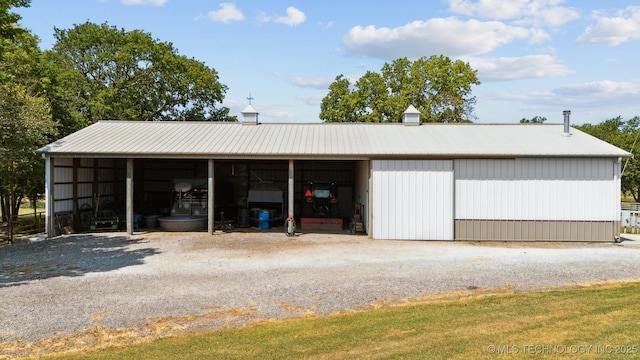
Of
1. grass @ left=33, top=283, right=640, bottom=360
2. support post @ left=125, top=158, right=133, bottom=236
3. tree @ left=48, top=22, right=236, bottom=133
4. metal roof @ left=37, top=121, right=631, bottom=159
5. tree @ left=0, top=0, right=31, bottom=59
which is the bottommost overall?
grass @ left=33, top=283, right=640, bottom=360

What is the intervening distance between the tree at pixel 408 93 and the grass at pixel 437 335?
2950cm

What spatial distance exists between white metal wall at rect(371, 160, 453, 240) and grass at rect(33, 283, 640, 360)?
8076 millimetres

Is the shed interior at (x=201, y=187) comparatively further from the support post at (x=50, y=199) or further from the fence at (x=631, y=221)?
the fence at (x=631, y=221)

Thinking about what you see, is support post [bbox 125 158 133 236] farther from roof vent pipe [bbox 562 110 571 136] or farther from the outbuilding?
roof vent pipe [bbox 562 110 571 136]

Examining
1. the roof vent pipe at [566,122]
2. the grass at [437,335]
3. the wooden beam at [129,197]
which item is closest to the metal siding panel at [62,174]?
the wooden beam at [129,197]

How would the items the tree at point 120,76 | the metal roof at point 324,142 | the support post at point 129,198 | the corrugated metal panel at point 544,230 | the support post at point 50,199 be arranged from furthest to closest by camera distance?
the tree at point 120,76 < the support post at point 129,198 < the support post at point 50,199 < the metal roof at point 324,142 < the corrugated metal panel at point 544,230

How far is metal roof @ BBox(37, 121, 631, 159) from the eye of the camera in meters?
16.6

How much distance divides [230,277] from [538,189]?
11.7 metres

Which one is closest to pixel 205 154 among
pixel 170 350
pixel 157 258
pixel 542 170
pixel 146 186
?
pixel 157 258

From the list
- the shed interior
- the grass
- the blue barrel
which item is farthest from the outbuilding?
the grass

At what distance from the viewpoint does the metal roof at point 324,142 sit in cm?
1661

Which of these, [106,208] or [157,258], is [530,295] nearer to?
[157,258]

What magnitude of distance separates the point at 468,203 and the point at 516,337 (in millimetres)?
10565

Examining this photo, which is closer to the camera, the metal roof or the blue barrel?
the metal roof
